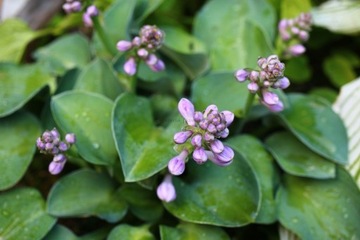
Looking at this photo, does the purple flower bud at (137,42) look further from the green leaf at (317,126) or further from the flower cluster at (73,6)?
the green leaf at (317,126)

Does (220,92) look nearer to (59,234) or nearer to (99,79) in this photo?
(99,79)

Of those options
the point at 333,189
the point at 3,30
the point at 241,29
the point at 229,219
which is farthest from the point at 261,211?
the point at 3,30

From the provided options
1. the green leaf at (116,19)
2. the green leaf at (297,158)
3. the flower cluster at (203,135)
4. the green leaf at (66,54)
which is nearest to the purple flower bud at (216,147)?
the flower cluster at (203,135)

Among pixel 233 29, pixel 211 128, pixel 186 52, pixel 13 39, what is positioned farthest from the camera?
pixel 13 39

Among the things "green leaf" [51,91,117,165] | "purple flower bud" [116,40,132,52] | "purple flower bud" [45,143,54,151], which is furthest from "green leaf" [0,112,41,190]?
"purple flower bud" [116,40,132,52]

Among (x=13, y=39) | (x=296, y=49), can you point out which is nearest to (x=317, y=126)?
(x=296, y=49)
